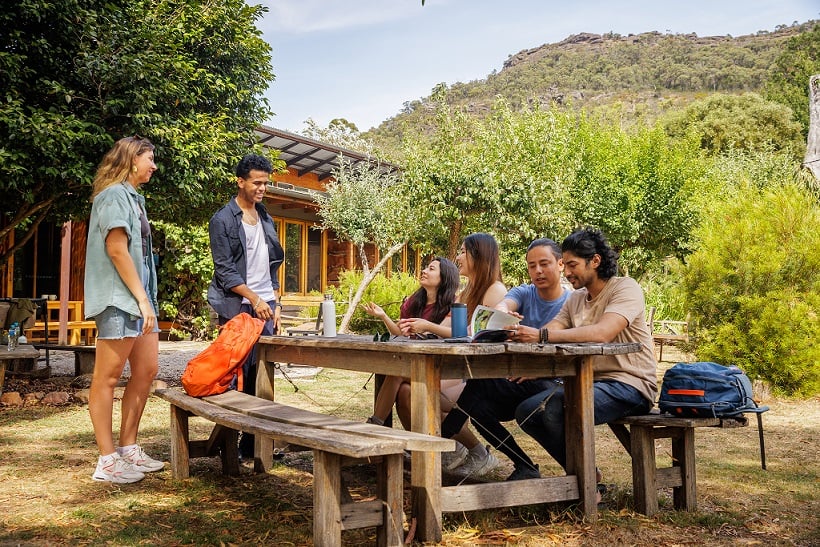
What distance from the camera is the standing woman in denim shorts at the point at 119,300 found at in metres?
3.83

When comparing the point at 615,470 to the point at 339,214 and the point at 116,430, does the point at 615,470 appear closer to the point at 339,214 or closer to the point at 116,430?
the point at 116,430

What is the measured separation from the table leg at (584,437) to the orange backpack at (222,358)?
1.77 metres

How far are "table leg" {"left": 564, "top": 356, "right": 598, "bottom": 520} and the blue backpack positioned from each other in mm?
368

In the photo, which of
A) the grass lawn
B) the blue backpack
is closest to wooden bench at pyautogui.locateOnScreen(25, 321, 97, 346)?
the grass lawn

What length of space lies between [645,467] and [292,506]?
1.74m

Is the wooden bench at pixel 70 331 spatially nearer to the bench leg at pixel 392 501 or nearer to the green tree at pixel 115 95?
the green tree at pixel 115 95

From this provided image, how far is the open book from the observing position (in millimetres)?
3279

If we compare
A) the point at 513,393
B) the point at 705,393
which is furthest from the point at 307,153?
the point at 705,393

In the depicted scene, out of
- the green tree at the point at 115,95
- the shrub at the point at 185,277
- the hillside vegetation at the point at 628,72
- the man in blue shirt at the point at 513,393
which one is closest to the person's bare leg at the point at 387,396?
the man in blue shirt at the point at 513,393

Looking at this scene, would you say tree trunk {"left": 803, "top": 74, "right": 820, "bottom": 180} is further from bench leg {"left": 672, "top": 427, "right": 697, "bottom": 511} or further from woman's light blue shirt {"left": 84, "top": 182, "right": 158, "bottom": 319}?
woman's light blue shirt {"left": 84, "top": 182, "right": 158, "bottom": 319}

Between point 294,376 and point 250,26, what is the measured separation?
14.2 feet

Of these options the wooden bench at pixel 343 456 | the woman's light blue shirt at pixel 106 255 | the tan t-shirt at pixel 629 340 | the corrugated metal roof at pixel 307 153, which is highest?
the corrugated metal roof at pixel 307 153

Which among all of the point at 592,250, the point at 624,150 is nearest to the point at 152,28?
the point at 592,250

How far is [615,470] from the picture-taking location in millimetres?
4551
